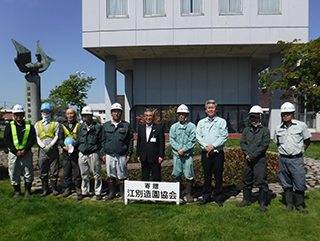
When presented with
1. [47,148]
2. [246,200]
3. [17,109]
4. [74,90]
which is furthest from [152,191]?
[74,90]

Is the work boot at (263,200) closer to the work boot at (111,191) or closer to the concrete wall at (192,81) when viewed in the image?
the work boot at (111,191)

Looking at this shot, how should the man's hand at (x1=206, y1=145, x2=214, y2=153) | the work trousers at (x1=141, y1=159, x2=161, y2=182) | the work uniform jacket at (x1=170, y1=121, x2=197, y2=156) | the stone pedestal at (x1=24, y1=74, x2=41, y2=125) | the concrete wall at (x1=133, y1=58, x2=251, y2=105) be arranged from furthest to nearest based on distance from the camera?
the concrete wall at (x1=133, y1=58, x2=251, y2=105) < the stone pedestal at (x1=24, y1=74, x2=41, y2=125) < the work trousers at (x1=141, y1=159, x2=161, y2=182) < the work uniform jacket at (x1=170, y1=121, x2=197, y2=156) < the man's hand at (x1=206, y1=145, x2=214, y2=153)

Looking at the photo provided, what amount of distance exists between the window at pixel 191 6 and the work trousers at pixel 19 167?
47.2 ft

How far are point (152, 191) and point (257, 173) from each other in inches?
84.8

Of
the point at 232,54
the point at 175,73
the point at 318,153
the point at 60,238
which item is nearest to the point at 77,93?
the point at 175,73

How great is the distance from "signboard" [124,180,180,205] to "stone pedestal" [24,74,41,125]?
11.5 metres

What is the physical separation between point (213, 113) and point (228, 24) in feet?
42.0

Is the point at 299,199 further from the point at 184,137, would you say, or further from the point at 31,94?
the point at 31,94

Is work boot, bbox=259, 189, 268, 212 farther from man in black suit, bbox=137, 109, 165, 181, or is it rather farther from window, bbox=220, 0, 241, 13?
window, bbox=220, 0, 241, 13

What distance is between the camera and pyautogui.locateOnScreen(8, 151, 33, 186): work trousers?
17.6ft

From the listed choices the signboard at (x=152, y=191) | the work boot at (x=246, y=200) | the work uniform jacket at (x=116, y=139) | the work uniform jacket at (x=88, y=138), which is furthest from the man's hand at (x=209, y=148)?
the work uniform jacket at (x=88, y=138)

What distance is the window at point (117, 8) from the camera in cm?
1664

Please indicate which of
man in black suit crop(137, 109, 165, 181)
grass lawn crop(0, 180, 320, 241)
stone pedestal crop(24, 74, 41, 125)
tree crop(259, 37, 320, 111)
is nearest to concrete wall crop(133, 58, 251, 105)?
tree crop(259, 37, 320, 111)

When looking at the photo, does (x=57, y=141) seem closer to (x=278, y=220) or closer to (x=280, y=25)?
(x=278, y=220)
